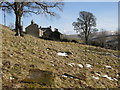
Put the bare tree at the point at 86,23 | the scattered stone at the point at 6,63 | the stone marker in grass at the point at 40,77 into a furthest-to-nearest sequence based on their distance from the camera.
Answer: the bare tree at the point at 86,23 < the scattered stone at the point at 6,63 < the stone marker in grass at the point at 40,77

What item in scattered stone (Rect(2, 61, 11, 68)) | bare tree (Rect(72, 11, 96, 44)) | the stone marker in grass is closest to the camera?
the stone marker in grass

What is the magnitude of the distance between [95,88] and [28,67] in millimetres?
2966

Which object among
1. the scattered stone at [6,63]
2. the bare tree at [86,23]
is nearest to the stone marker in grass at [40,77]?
the scattered stone at [6,63]

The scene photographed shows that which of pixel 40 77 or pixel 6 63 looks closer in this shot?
pixel 40 77

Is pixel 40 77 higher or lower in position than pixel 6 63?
lower

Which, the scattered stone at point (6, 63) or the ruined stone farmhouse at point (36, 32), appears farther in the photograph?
the ruined stone farmhouse at point (36, 32)

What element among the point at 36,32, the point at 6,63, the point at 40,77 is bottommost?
the point at 40,77

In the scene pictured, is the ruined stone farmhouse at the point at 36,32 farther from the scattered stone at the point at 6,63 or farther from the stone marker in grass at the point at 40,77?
the stone marker in grass at the point at 40,77

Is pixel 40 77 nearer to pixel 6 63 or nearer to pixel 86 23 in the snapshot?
pixel 6 63

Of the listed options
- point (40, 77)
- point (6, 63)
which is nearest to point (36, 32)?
point (6, 63)

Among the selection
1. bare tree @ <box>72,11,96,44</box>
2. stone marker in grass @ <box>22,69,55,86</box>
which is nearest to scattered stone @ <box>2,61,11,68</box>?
stone marker in grass @ <box>22,69,55,86</box>

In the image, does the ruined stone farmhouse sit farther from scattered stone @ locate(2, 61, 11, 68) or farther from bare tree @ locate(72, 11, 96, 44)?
scattered stone @ locate(2, 61, 11, 68)

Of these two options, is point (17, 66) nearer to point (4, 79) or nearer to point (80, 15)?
point (4, 79)

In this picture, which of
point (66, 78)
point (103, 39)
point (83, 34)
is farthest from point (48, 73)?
point (103, 39)
